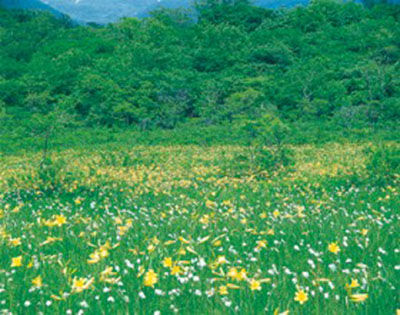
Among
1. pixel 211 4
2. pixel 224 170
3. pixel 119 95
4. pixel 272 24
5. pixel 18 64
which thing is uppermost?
pixel 211 4

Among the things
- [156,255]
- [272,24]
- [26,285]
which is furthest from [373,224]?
[272,24]

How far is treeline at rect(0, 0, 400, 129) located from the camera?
28297mm

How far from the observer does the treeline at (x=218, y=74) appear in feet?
92.8

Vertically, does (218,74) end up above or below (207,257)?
above

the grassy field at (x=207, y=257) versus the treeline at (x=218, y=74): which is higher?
the treeline at (x=218, y=74)

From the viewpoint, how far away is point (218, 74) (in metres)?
34.6

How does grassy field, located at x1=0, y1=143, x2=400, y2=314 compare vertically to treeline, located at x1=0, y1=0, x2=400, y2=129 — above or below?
below

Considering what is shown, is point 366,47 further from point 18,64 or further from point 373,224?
point 373,224

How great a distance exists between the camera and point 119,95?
3052cm

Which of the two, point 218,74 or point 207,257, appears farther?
point 218,74

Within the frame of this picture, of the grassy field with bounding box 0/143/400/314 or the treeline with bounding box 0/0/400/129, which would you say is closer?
the grassy field with bounding box 0/143/400/314

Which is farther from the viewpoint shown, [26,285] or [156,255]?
[156,255]

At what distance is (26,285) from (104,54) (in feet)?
139

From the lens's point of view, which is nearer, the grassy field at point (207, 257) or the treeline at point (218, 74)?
the grassy field at point (207, 257)
